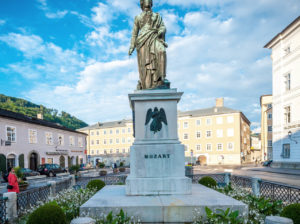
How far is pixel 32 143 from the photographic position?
3212 cm

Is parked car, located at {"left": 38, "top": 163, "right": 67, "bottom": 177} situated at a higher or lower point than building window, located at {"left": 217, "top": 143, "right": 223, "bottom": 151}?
higher

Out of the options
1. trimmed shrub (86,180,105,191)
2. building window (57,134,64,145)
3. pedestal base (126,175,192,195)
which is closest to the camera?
pedestal base (126,175,192,195)

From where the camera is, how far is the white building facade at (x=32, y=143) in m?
27.1

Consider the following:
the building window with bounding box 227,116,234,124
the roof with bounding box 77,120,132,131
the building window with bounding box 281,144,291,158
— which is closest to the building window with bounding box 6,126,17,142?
the building window with bounding box 281,144,291,158

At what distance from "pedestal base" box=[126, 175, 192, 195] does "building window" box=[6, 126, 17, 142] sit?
27673 millimetres

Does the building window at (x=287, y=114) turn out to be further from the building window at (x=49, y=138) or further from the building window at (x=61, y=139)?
the building window at (x=61, y=139)

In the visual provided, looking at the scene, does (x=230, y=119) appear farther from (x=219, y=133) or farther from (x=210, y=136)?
(x=210, y=136)

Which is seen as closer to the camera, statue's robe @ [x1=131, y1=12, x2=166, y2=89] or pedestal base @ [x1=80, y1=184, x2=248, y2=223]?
pedestal base @ [x1=80, y1=184, x2=248, y2=223]

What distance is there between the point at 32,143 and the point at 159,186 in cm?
3170

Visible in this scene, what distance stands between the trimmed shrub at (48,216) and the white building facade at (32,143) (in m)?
26.1

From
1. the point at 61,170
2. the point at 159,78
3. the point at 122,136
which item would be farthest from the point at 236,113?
the point at 159,78

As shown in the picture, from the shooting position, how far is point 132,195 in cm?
637

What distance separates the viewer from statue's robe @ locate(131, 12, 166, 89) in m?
7.51

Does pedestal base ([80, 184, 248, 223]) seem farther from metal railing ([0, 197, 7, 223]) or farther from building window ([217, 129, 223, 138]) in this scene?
building window ([217, 129, 223, 138])
